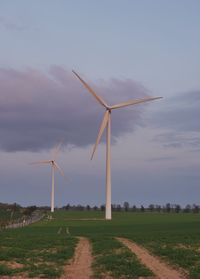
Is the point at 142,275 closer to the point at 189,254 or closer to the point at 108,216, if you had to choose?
the point at 189,254

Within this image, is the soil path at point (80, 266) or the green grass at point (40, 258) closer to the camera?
the soil path at point (80, 266)

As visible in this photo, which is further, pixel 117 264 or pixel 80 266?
pixel 80 266

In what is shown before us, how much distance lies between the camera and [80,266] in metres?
25.4

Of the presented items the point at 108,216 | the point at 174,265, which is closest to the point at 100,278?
the point at 174,265

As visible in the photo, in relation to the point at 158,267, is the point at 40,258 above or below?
above

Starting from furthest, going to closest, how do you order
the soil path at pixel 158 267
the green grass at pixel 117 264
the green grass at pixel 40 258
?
the green grass at pixel 40 258 → the green grass at pixel 117 264 → the soil path at pixel 158 267

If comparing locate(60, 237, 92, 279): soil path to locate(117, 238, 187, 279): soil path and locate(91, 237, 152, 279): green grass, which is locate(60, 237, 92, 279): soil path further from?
locate(117, 238, 187, 279): soil path

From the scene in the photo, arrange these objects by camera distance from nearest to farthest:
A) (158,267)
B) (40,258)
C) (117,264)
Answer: (158,267) < (117,264) < (40,258)

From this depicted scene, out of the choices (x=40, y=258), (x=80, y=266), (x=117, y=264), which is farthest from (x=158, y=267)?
(x=40, y=258)

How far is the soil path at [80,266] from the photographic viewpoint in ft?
72.9

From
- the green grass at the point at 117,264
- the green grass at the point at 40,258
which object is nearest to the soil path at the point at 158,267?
the green grass at the point at 117,264

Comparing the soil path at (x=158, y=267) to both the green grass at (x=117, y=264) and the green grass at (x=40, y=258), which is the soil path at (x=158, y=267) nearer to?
the green grass at (x=117, y=264)

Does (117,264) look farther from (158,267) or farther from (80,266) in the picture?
(158,267)

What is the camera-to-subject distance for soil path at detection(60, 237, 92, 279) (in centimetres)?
2222
